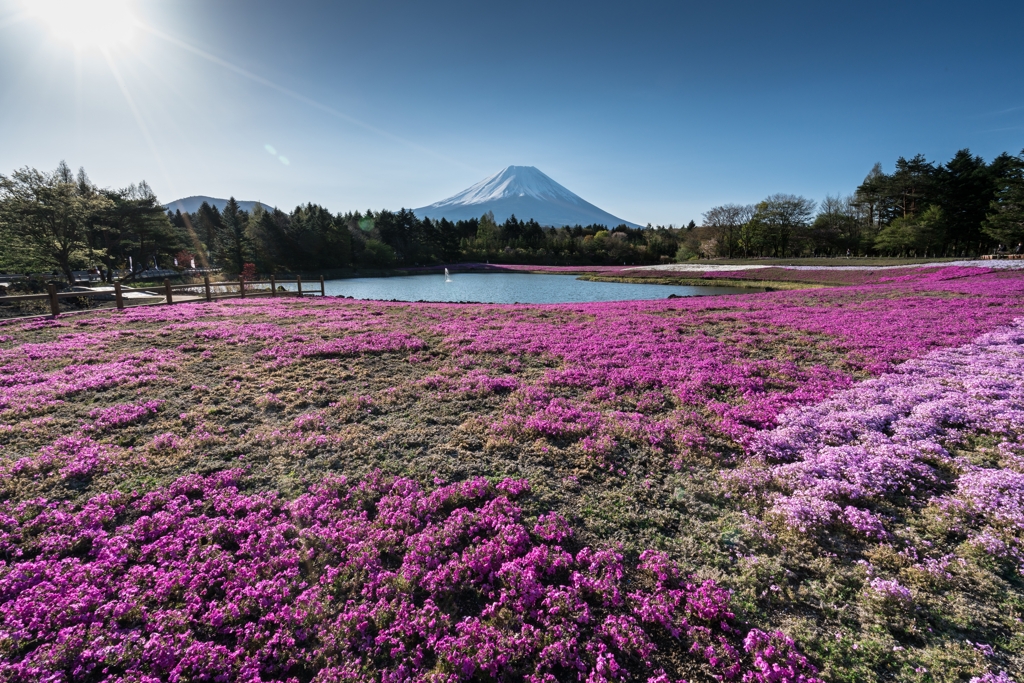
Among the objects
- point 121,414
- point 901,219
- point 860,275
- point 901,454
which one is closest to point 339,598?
point 121,414

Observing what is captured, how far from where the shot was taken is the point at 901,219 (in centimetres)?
6756

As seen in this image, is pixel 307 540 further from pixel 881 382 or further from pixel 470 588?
pixel 881 382

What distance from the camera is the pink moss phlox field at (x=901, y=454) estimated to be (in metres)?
4.65

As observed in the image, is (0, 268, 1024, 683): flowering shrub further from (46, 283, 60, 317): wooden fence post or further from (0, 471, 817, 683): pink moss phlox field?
(46, 283, 60, 317): wooden fence post

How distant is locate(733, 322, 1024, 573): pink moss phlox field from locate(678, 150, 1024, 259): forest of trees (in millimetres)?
68671

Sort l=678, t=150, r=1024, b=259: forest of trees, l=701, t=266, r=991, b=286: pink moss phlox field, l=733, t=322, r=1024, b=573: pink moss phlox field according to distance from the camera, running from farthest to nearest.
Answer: l=678, t=150, r=1024, b=259: forest of trees < l=701, t=266, r=991, b=286: pink moss phlox field < l=733, t=322, r=1024, b=573: pink moss phlox field

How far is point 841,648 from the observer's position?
123 inches

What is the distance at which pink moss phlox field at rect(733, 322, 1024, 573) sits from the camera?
465 centimetres

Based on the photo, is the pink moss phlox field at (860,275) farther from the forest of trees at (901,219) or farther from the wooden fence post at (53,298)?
the wooden fence post at (53,298)

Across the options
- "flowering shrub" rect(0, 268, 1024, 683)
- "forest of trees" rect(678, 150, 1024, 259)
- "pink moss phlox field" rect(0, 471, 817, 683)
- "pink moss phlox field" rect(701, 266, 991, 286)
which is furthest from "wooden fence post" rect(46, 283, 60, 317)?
"forest of trees" rect(678, 150, 1024, 259)

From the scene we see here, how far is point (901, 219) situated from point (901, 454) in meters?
89.8

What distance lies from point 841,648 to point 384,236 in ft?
327

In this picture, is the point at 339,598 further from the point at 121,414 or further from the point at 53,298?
the point at 53,298

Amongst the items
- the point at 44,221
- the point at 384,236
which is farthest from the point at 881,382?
the point at 384,236
